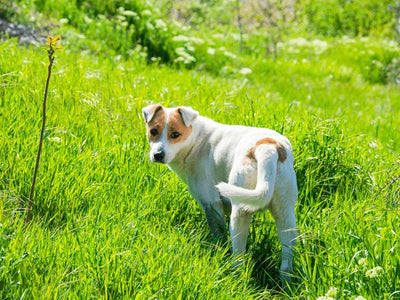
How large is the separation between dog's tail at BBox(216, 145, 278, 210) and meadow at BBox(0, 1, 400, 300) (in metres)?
0.42

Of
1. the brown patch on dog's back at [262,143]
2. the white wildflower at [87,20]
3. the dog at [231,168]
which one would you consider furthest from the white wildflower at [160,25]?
the brown patch on dog's back at [262,143]

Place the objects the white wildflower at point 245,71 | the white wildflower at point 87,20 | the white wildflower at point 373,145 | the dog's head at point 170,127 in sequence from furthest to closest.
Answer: the white wildflower at point 87,20 < the white wildflower at point 245,71 < the white wildflower at point 373,145 < the dog's head at point 170,127

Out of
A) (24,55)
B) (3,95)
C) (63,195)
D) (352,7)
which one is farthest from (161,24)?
(352,7)

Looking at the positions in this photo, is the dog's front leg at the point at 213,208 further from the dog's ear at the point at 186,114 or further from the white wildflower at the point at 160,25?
the white wildflower at the point at 160,25

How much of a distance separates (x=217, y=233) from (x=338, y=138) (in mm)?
1496

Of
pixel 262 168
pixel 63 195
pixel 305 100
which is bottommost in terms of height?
pixel 305 100

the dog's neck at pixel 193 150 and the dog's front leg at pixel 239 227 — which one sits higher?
the dog's neck at pixel 193 150

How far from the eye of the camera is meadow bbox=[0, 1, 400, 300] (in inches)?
111

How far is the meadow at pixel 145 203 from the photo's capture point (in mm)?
2814

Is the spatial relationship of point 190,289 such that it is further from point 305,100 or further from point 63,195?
point 305,100

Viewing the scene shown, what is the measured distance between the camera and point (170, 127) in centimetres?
375

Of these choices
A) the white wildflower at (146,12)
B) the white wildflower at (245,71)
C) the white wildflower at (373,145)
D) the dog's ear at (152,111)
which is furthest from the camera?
the white wildflower at (146,12)

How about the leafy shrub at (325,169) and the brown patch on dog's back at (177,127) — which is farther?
the leafy shrub at (325,169)

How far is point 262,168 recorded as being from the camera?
3105mm
